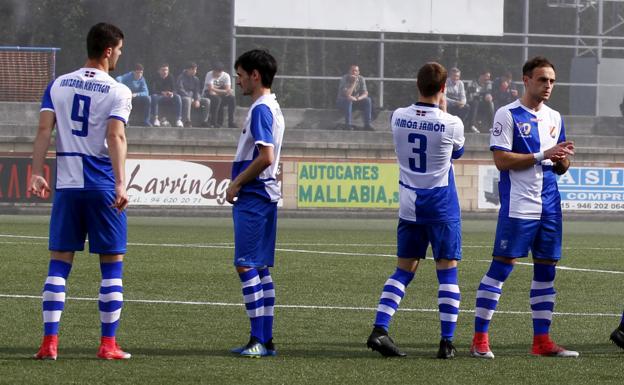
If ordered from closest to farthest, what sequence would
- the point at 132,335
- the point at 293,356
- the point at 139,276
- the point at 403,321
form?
1. the point at 293,356
2. the point at 132,335
3. the point at 403,321
4. the point at 139,276

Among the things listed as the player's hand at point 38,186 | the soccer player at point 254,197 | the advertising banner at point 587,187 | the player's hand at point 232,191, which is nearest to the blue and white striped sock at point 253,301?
the soccer player at point 254,197

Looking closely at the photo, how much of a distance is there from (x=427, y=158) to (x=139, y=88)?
21.4 meters

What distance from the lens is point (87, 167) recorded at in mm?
7949

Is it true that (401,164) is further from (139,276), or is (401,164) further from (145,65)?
(145,65)

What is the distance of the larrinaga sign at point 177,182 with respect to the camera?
27228 millimetres

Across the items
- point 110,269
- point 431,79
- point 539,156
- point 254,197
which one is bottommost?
point 110,269

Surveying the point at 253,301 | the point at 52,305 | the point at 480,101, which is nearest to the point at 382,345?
the point at 253,301

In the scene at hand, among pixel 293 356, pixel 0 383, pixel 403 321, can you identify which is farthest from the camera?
pixel 403 321

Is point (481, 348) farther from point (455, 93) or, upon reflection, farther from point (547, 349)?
point (455, 93)

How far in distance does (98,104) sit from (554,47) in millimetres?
25508

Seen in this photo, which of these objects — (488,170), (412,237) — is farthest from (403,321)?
(488,170)

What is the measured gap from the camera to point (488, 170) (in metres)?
28.9

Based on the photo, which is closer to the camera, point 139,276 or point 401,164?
point 401,164

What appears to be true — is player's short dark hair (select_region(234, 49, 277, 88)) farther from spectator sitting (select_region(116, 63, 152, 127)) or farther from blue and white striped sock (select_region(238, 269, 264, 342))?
spectator sitting (select_region(116, 63, 152, 127))
